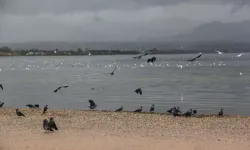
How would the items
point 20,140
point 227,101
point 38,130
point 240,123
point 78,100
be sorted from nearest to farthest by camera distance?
point 20,140, point 38,130, point 240,123, point 227,101, point 78,100

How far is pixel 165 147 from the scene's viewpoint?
13289 mm

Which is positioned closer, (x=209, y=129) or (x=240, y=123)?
(x=209, y=129)

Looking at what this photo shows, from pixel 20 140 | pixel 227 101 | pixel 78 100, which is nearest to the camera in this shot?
pixel 20 140

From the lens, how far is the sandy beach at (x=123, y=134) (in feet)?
44.4

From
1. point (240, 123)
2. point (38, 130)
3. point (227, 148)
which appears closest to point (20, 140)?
point (38, 130)

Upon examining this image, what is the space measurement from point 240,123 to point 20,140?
8740mm

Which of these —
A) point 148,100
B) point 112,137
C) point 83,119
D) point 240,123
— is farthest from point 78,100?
point 112,137

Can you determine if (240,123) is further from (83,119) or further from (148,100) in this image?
(148,100)

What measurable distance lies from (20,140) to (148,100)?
19132 mm

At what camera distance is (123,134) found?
15.5 meters

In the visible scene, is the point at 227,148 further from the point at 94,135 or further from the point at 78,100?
the point at 78,100

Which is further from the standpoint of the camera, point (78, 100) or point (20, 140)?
point (78, 100)

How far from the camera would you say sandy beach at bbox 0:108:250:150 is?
13.5m

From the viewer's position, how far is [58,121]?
62.2 ft
